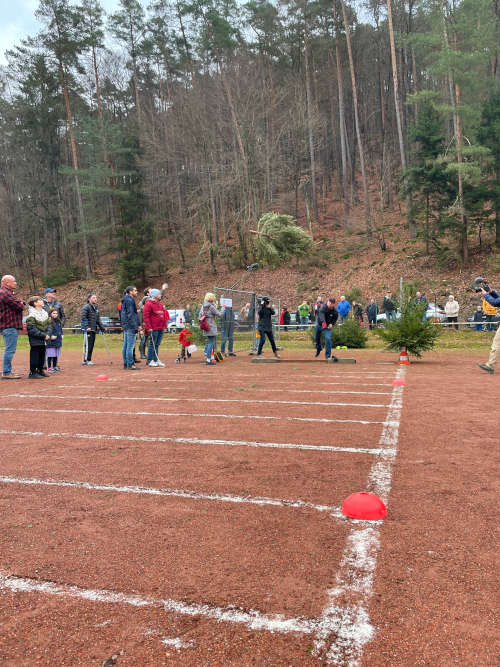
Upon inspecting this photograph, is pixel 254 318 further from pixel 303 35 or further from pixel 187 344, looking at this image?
pixel 303 35

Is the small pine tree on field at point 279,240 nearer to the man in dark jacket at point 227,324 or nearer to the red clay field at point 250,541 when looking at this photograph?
the man in dark jacket at point 227,324

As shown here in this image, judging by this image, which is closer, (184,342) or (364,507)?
(364,507)

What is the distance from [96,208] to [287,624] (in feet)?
143

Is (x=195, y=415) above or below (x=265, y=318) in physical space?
below

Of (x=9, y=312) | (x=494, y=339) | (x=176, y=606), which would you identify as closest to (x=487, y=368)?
(x=494, y=339)

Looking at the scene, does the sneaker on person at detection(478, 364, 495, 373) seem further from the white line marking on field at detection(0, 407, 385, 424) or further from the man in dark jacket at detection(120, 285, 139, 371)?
the man in dark jacket at detection(120, 285, 139, 371)

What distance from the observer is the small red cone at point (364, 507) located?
3.27 metres

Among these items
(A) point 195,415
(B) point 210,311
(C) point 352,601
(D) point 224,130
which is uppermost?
(D) point 224,130

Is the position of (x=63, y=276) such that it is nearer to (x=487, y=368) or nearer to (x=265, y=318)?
(x=265, y=318)

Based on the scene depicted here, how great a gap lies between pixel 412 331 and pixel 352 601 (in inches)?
458

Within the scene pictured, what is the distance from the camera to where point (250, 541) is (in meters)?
2.97

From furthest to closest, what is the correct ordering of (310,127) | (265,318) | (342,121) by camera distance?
1. (342,121)
2. (310,127)
3. (265,318)

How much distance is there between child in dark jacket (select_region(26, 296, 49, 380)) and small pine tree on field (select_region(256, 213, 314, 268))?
21.1 m

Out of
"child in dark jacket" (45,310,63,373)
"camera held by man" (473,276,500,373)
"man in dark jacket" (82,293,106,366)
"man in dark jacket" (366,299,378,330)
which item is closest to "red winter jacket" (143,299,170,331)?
"man in dark jacket" (82,293,106,366)
